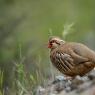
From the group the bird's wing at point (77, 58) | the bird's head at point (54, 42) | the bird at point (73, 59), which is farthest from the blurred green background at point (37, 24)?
the bird's wing at point (77, 58)

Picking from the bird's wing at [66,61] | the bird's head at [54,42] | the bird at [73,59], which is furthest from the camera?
the bird's head at [54,42]

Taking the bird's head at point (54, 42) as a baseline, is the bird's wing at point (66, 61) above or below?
below

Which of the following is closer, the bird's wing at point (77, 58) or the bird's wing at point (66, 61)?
the bird's wing at point (77, 58)

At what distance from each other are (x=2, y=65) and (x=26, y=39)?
3831mm

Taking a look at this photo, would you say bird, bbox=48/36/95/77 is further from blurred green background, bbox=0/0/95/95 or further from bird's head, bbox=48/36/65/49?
blurred green background, bbox=0/0/95/95

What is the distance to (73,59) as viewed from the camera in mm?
11859

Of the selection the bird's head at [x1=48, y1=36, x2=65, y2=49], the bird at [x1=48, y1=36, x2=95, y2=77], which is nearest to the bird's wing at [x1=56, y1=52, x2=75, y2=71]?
the bird at [x1=48, y1=36, x2=95, y2=77]

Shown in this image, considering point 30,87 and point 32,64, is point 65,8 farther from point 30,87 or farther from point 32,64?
point 30,87

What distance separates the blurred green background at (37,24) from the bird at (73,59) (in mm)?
4186

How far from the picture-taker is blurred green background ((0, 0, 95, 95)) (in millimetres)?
18906

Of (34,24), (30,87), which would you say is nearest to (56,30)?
(34,24)

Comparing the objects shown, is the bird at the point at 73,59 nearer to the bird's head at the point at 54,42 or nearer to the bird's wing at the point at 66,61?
the bird's wing at the point at 66,61

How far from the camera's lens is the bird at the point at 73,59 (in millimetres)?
11742

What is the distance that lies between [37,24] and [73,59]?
38.4ft
